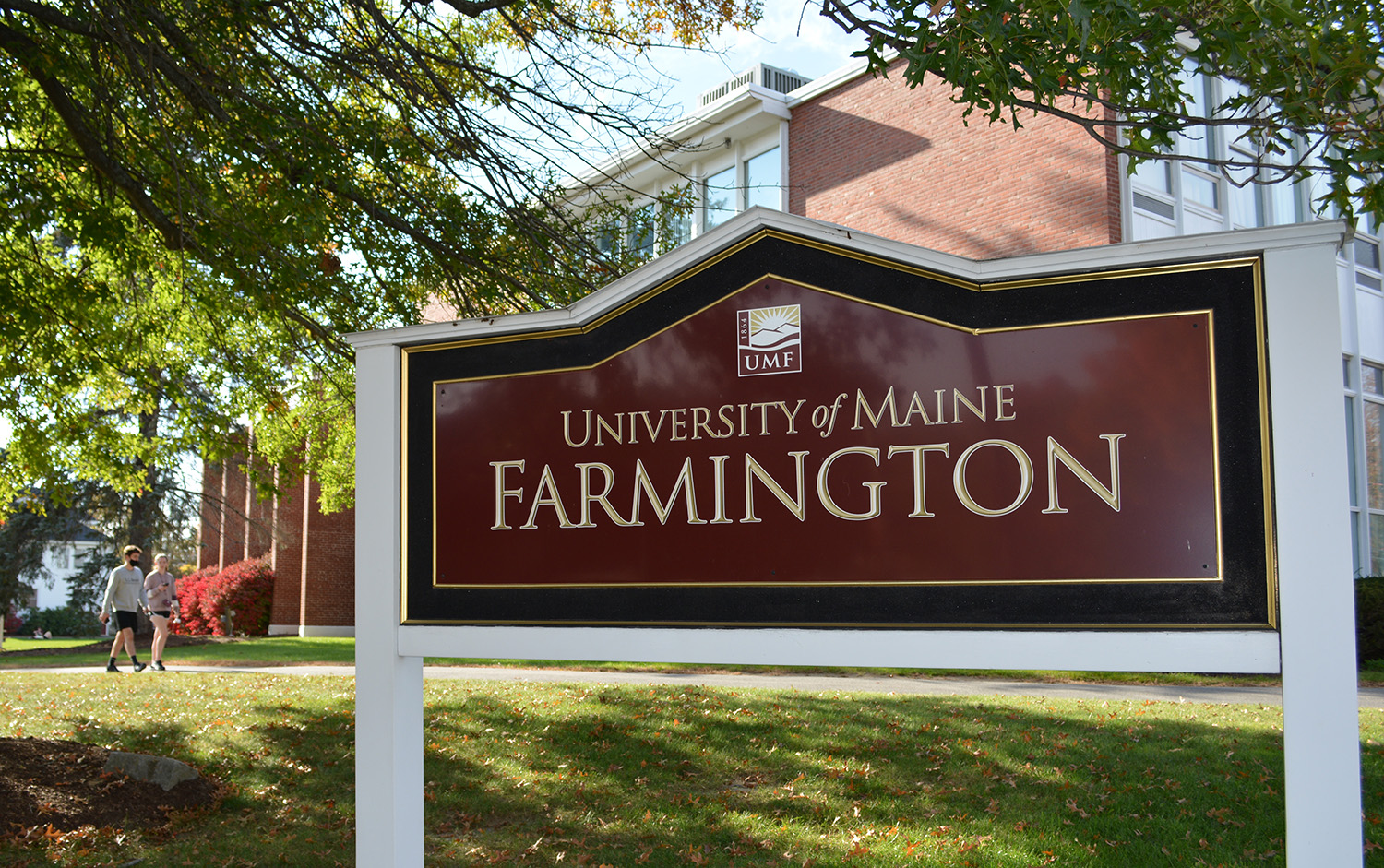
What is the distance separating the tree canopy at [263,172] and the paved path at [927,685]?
3906mm

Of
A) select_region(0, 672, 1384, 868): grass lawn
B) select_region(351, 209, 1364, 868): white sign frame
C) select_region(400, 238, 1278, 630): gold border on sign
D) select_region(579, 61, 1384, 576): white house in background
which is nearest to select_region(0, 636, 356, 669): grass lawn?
select_region(0, 672, 1384, 868): grass lawn

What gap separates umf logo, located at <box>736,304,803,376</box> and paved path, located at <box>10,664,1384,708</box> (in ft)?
23.4

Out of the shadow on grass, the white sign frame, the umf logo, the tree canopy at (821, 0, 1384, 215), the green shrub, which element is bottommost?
the green shrub

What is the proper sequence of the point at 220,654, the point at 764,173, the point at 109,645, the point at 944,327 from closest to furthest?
the point at 944,327, the point at 220,654, the point at 764,173, the point at 109,645

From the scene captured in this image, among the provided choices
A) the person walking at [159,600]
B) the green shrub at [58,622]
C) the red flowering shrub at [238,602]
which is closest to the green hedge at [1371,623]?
the person walking at [159,600]

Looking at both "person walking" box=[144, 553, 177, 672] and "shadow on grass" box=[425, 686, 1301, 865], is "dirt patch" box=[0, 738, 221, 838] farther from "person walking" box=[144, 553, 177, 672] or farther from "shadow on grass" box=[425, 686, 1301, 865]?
"person walking" box=[144, 553, 177, 672]

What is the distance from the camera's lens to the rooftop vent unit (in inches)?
781

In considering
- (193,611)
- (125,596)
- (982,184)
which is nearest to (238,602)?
(193,611)

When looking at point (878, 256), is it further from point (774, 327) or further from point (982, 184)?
point (982, 184)

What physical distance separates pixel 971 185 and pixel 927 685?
8089mm

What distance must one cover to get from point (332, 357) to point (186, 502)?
2028 centimetres

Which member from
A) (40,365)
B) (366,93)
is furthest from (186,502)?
(366,93)

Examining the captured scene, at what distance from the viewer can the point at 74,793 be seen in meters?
6.25

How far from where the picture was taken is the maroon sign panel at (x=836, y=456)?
10.2 feet
